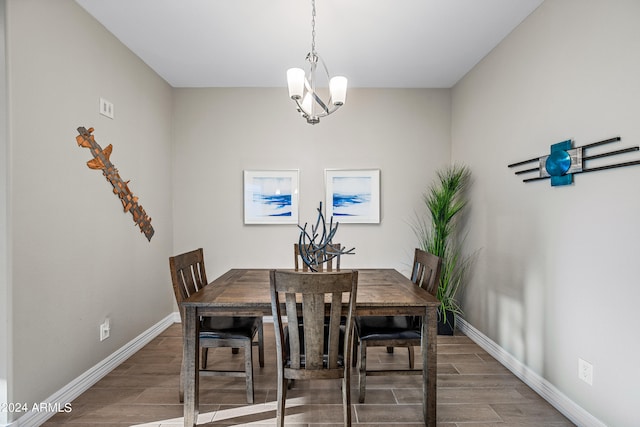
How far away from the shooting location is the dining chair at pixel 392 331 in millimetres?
2299

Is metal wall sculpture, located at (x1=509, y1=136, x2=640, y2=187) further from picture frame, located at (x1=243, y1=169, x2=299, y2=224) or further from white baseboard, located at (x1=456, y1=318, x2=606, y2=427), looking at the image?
picture frame, located at (x1=243, y1=169, x2=299, y2=224)

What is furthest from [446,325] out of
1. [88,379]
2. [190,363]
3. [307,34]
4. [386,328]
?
[88,379]

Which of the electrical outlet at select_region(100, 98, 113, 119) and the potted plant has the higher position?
the electrical outlet at select_region(100, 98, 113, 119)

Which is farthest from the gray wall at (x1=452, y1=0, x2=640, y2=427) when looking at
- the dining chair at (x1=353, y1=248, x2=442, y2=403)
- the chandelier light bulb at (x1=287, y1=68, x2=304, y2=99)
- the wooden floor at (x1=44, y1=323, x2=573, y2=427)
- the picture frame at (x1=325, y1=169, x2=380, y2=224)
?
the chandelier light bulb at (x1=287, y1=68, x2=304, y2=99)

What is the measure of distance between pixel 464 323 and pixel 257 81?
333 centimetres

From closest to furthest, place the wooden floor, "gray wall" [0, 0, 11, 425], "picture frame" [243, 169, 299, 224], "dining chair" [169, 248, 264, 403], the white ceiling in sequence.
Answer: "gray wall" [0, 0, 11, 425]
the wooden floor
"dining chair" [169, 248, 264, 403]
the white ceiling
"picture frame" [243, 169, 299, 224]

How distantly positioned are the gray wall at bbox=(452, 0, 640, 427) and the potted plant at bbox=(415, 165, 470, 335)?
0.35m

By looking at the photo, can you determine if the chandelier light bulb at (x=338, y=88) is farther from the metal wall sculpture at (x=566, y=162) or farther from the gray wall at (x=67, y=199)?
the gray wall at (x=67, y=199)

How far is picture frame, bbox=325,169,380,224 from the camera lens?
410cm

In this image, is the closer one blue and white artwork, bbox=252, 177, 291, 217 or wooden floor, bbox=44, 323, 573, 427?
wooden floor, bbox=44, 323, 573, 427

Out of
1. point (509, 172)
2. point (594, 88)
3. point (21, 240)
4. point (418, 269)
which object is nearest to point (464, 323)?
point (418, 269)

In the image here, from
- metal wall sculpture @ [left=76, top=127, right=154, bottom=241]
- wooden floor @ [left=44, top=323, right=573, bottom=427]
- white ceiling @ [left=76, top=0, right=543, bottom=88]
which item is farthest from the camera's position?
metal wall sculpture @ [left=76, top=127, right=154, bottom=241]

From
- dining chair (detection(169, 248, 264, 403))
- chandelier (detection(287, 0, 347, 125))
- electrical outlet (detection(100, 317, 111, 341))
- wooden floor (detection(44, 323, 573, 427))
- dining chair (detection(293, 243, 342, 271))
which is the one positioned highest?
chandelier (detection(287, 0, 347, 125))

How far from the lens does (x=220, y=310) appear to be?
2072 millimetres
